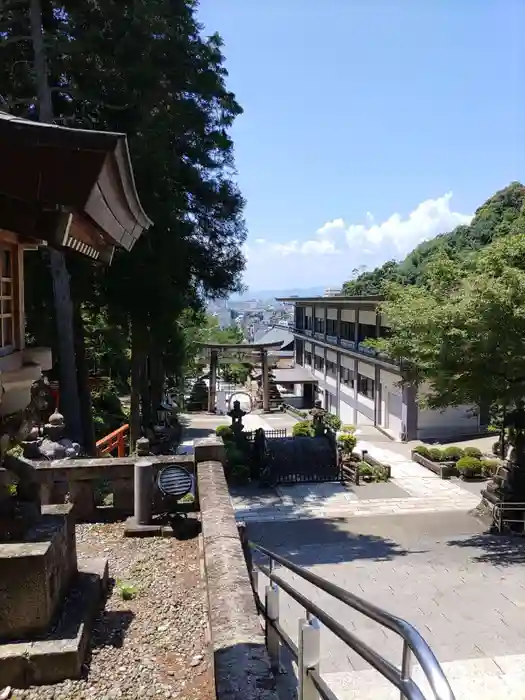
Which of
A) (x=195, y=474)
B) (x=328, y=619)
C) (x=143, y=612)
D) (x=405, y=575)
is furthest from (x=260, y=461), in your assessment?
(x=328, y=619)

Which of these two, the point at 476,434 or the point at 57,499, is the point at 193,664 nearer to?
the point at 57,499

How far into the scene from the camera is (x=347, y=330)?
38.4 metres

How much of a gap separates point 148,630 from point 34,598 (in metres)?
1.03

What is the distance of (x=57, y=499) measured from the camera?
6.87 meters

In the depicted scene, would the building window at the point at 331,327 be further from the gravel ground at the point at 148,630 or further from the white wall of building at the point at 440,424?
the gravel ground at the point at 148,630

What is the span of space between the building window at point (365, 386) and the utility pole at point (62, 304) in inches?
854

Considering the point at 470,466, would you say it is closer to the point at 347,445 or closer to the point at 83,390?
the point at 347,445

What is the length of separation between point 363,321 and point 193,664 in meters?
31.3

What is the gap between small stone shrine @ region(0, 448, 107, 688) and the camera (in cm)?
389

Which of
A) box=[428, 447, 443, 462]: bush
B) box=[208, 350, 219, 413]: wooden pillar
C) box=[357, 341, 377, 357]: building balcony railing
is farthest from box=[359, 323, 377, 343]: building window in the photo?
box=[428, 447, 443, 462]: bush

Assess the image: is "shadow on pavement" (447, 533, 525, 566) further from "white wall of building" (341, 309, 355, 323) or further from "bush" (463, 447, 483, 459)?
"white wall of building" (341, 309, 355, 323)

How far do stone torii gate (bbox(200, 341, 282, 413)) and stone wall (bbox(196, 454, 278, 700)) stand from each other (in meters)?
32.7

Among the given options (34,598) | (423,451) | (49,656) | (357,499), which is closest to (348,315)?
(423,451)

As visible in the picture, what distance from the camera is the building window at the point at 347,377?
37.5 metres
